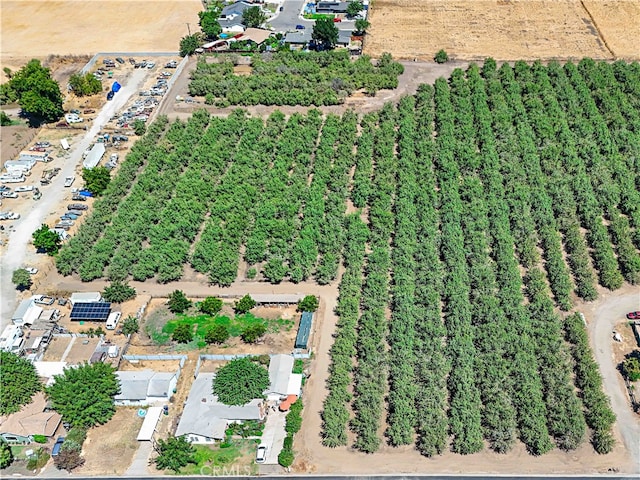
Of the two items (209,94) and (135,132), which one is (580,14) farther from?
(135,132)

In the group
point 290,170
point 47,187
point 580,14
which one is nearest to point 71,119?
point 47,187

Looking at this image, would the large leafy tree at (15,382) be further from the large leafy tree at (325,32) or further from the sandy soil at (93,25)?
the large leafy tree at (325,32)

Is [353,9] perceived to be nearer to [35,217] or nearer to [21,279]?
[35,217]

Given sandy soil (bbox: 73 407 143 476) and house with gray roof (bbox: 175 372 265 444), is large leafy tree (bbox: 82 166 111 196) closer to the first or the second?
sandy soil (bbox: 73 407 143 476)

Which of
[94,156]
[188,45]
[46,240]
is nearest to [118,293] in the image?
[46,240]

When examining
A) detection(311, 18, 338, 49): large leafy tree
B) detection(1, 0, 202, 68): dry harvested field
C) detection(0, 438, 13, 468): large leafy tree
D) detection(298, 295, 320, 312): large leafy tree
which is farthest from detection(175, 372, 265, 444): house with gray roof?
detection(1, 0, 202, 68): dry harvested field

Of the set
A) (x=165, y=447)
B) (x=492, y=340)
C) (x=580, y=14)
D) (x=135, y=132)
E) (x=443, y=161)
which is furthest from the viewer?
(x=580, y=14)
